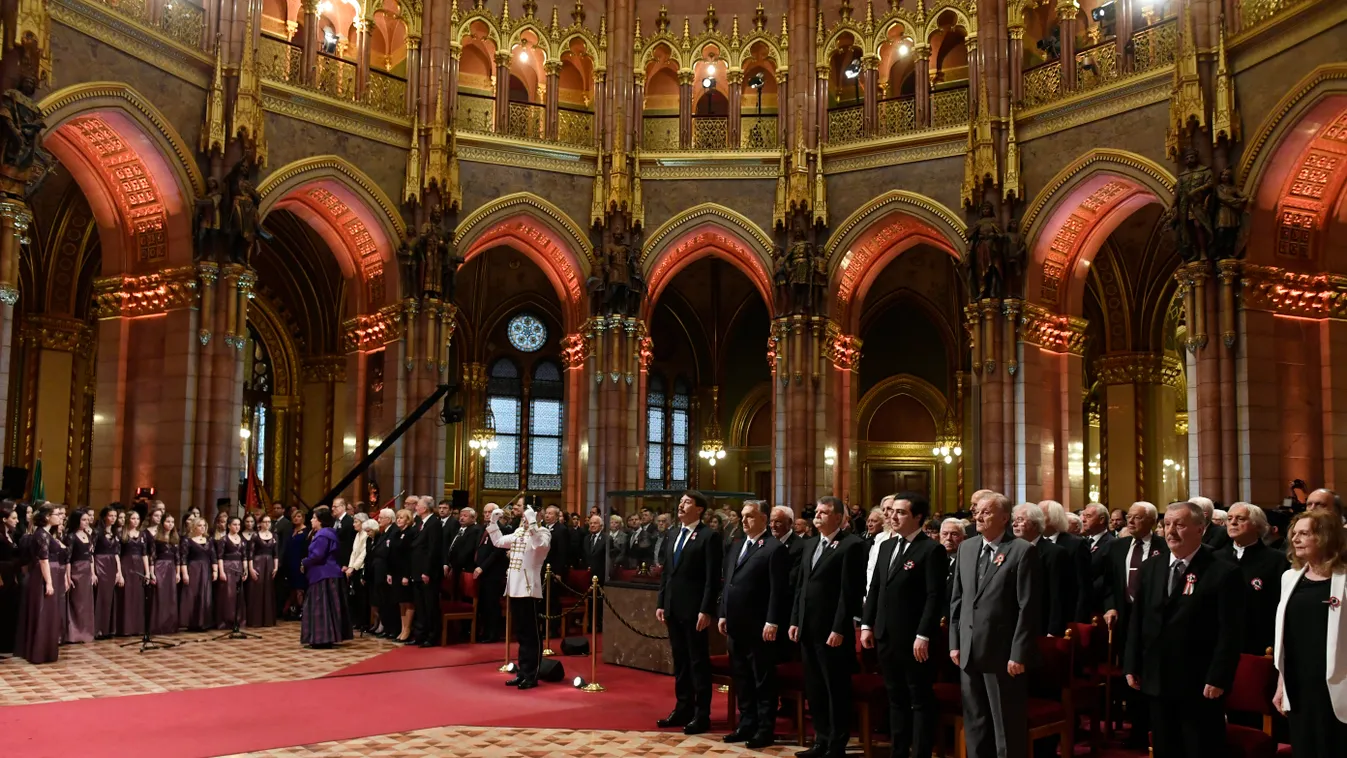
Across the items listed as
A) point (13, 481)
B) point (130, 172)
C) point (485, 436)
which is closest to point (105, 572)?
point (13, 481)

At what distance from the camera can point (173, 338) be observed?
718 inches

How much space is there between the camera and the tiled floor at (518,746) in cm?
786

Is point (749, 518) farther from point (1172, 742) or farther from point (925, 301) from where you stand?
point (925, 301)

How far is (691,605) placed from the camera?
29.9 ft

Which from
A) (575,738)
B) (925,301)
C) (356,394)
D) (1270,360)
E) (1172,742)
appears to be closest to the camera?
(1172,742)

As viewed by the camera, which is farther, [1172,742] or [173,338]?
[173,338]

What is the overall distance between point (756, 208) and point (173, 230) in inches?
420

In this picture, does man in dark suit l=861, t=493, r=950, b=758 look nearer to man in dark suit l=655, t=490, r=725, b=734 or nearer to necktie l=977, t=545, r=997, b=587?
necktie l=977, t=545, r=997, b=587

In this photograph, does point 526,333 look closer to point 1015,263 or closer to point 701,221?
point 701,221

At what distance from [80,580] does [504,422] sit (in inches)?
655

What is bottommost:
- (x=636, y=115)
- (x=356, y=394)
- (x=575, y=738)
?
(x=575, y=738)

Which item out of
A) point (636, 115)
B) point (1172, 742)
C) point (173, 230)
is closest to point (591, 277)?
point (636, 115)

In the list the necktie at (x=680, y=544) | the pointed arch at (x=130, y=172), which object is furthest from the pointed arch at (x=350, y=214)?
the necktie at (x=680, y=544)

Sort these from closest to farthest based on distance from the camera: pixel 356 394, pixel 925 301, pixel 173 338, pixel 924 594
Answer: pixel 924 594 → pixel 173 338 → pixel 356 394 → pixel 925 301
